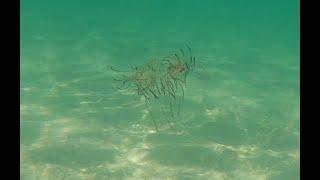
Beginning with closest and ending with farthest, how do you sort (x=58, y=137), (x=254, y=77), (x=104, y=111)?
(x=58, y=137)
(x=104, y=111)
(x=254, y=77)

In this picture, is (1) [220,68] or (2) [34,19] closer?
(1) [220,68]

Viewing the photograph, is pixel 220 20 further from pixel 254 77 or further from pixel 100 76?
pixel 100 76

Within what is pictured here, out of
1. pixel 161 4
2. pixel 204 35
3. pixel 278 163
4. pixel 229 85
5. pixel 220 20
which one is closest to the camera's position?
pixel 278 163

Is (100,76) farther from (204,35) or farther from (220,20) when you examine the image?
(220,20)

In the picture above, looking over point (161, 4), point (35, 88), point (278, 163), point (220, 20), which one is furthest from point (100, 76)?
point (161, 4)

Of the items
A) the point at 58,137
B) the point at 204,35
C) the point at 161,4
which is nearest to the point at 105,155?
the point at 58,137

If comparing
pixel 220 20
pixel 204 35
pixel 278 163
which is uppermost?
pixel 220 20
